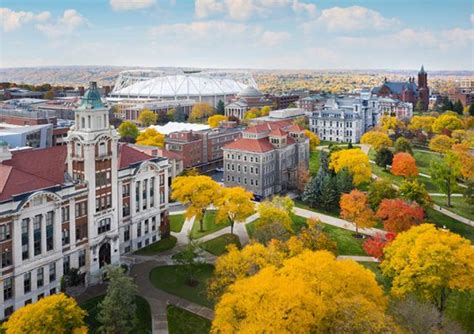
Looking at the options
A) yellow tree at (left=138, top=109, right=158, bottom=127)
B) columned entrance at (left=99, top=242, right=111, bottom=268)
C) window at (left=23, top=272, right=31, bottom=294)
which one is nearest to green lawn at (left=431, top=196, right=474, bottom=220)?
columned entrance at (left=99, top=242, right=111, bottom=268)

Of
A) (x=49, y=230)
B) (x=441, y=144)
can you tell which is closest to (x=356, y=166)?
(x=441, y=144)

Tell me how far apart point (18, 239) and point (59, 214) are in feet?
15.3

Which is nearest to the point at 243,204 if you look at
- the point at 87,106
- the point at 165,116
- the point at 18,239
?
the point at 87,106

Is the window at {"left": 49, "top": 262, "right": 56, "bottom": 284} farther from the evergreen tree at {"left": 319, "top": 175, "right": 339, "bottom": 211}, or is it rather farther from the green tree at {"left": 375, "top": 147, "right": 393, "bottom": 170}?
the green tree at {"left": 375, "top": 147, "right": 393, "bottom": 170}

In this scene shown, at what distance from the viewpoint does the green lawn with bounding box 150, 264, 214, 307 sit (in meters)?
47.2

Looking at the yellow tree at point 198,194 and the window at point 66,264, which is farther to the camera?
the yellow tree at point 198,194

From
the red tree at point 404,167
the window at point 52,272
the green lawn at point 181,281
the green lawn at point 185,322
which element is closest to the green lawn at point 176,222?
the green lawn at point 181,281

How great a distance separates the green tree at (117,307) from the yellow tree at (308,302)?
8.31 m

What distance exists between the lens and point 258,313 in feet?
100

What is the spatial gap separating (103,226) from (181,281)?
9666mm

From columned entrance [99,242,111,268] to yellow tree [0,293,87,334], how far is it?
15957mm

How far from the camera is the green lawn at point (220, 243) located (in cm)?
5808

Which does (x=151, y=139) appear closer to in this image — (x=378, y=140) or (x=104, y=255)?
(x=378, y=140)

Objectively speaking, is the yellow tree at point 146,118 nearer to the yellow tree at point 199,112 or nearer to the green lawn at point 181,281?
the yellow tree at point 199,112
